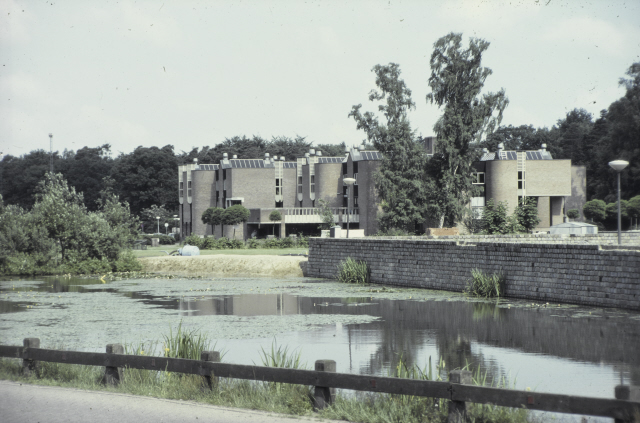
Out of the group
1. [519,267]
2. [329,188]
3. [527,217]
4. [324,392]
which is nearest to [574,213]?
[527,217]

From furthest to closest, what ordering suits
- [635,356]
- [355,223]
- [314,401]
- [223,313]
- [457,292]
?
[355,223] < [457,292] < [223,313] < [635,356] < [314,401]

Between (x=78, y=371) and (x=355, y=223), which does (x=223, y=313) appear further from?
(x=355, y=223)

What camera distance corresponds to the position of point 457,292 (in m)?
28.2

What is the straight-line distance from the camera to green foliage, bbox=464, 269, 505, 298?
85.5 feet

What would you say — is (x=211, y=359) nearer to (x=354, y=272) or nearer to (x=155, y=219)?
(x=354, y=272)

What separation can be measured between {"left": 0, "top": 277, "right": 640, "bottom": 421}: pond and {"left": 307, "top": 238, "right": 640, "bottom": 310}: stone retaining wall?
2.66 feet

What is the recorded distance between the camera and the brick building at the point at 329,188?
2500 inches

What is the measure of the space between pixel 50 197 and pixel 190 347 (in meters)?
31.7

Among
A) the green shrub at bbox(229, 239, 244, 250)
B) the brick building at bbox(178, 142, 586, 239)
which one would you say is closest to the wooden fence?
the green shrub at bbox(229, 239, 244, 250)

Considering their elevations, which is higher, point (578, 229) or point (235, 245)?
point (578, 229)

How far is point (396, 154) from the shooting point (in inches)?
2212

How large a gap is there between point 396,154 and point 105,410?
49464 mm

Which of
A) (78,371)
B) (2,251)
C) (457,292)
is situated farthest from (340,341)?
(2,251)

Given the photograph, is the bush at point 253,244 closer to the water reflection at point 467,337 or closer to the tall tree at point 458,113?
the tall tree at point 458,113
